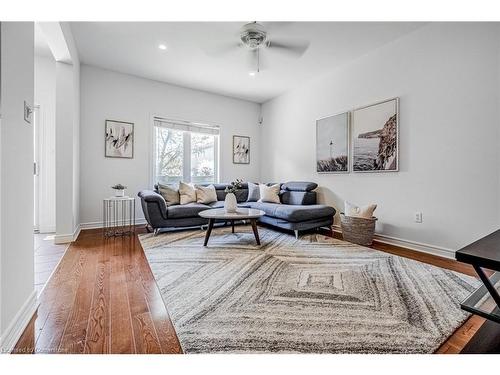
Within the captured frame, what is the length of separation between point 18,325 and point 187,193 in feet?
10.0

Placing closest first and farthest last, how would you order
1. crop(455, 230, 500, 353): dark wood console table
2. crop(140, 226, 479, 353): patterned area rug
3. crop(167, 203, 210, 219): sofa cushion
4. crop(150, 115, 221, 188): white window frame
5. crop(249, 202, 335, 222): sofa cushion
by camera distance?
crop(455, 230, 500, 353): dark wood console table < crop(140, 226, 479, 353): patterned area rug < crop(249, 202, 335, 222): sofa cushion < crop(167, 203, 210, 219): sofa cushion < crop(150, 115, 221, 188): white window frame

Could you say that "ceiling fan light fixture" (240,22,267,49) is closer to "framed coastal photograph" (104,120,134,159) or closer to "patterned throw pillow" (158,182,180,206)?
"patterned throw pillow" (158,182,180,206)

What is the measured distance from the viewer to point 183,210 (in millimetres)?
3885

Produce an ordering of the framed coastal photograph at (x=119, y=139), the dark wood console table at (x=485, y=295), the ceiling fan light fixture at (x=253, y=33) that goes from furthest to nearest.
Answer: the framed coastal photograph at (x=119, y=139)
the ceiling fan light fixture at (x=253, y=33)
the dark wood console table at (x=485, y=295)

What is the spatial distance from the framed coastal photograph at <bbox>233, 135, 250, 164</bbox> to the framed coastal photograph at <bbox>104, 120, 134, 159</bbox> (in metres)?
2.14

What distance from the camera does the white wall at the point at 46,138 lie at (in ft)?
12.9

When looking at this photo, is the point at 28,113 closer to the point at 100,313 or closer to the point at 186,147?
the point at 100,313

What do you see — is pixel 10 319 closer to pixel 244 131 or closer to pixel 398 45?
pixel 398 45

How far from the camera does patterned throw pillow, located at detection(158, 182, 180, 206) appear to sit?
13.6ft

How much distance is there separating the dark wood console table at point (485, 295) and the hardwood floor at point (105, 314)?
0.13 metres

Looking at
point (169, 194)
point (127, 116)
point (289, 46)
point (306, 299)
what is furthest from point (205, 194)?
point (306, 299)

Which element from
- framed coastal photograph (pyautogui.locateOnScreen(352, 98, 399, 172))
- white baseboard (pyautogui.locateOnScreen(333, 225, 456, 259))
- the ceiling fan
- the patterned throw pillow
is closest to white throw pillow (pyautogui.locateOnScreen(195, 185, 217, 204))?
the patterned throw pillow

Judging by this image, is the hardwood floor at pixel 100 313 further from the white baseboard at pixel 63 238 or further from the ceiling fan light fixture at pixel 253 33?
the ceiling fan light fixture at pixel 253 33

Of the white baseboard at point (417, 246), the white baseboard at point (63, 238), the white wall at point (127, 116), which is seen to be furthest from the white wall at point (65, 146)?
the white baseboard at point (417, 246)
